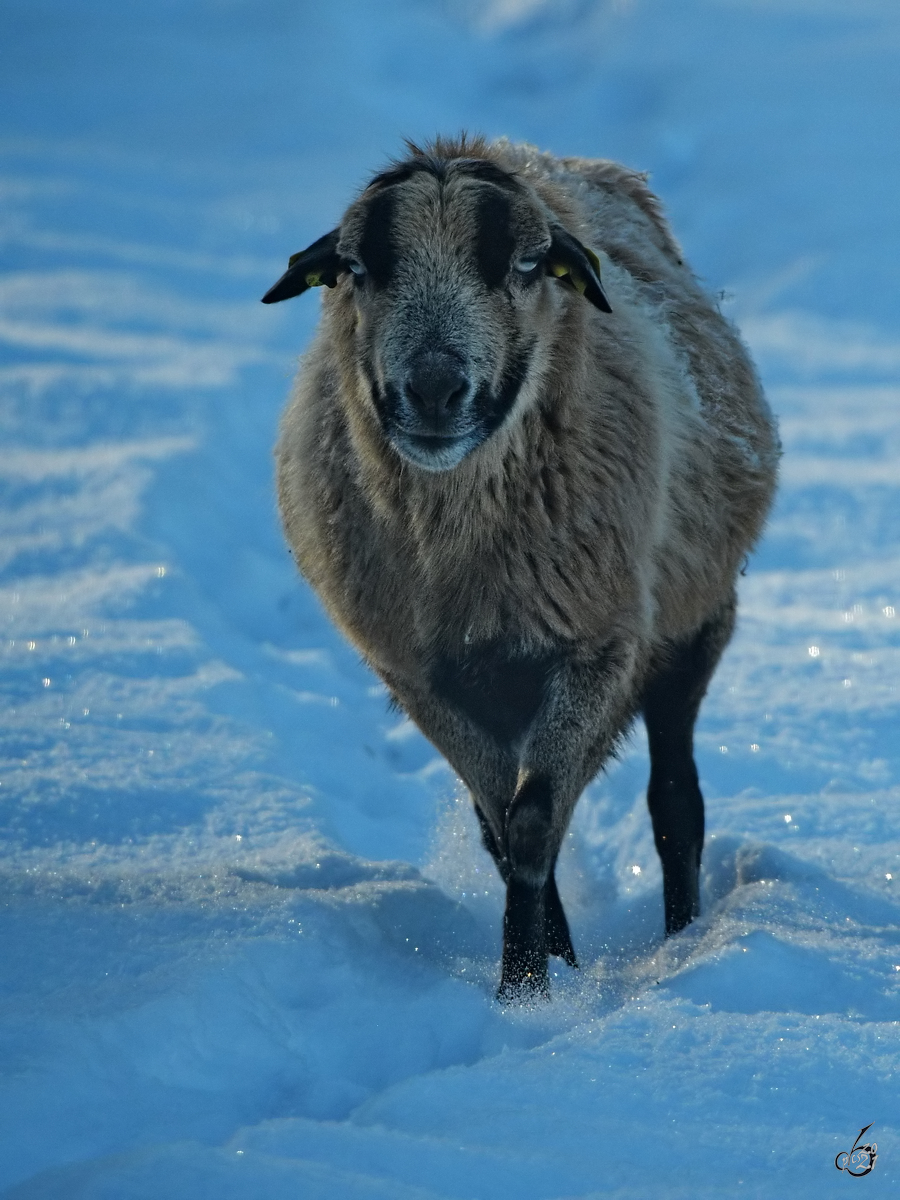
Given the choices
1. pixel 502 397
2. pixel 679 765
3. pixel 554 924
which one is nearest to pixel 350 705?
pixel 679 765

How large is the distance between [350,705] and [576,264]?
360 centimetres

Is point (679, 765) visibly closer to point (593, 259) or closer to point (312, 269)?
point (593, 259)

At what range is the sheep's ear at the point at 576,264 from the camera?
12.1 feet

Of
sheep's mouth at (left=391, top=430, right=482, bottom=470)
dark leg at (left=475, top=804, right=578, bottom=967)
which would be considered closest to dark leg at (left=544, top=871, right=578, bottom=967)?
dark leg at (left=475, top=804, right=578, bottom=967)

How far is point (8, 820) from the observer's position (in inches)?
187

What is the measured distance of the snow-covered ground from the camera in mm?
2541

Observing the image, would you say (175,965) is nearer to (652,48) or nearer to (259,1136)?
(259,1136)

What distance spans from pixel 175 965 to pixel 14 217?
A: 12193mm

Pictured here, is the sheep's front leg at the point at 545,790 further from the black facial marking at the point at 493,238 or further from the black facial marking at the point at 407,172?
the black facial marking at the point at 407,172

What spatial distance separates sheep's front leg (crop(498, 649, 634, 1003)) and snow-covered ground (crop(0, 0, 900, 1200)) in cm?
18

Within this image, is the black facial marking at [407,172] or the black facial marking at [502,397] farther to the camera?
the black facial marking at [407,172]

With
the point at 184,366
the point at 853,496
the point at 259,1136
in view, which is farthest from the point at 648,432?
the point at 184,366

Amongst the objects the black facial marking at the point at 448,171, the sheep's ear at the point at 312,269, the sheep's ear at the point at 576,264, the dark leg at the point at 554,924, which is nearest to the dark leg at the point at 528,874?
the dark leg at the point at 554,924

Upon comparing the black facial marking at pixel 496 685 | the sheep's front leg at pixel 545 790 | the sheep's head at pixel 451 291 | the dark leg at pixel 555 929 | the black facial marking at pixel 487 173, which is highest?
the black facial marking at pixel 487 173
